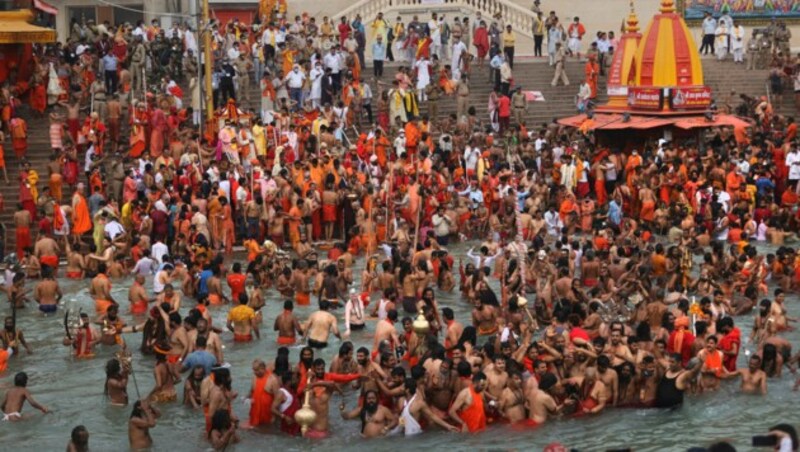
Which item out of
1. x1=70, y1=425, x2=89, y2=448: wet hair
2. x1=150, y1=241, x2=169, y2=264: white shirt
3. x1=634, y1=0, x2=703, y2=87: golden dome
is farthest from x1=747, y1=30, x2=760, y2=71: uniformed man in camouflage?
x1=70, y1=425, x2=89, y2=448: wet hair

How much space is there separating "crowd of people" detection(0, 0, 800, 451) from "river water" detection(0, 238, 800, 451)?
0.16m

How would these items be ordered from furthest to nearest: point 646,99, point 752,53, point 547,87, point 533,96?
1. point 752,53
2. point 547,87
3. point 533,96
4. point 646,99

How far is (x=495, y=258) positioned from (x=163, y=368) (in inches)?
288

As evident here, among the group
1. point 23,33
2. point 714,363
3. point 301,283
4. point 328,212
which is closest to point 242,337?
point 301,283

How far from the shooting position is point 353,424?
17.7 m

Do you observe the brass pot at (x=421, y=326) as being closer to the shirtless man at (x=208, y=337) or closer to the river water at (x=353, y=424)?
the river water at (x=353, y=424)

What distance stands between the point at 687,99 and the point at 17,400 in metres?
18.2

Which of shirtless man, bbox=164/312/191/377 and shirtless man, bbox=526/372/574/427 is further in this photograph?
shirtless man, bbox=164/312/191/377

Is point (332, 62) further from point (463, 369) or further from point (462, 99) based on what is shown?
point (463, 369)

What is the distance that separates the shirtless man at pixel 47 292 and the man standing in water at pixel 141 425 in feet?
20.4

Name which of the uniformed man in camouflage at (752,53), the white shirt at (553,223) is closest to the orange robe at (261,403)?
the white shirt at (553,223)

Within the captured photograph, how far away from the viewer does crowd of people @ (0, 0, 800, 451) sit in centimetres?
1769

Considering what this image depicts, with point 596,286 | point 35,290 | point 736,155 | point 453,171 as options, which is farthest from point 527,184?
point 35,290

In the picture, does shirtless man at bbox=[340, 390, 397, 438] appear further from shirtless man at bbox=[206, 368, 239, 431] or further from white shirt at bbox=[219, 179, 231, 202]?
white shirt at bbox=[219, 179, 231, 202]
